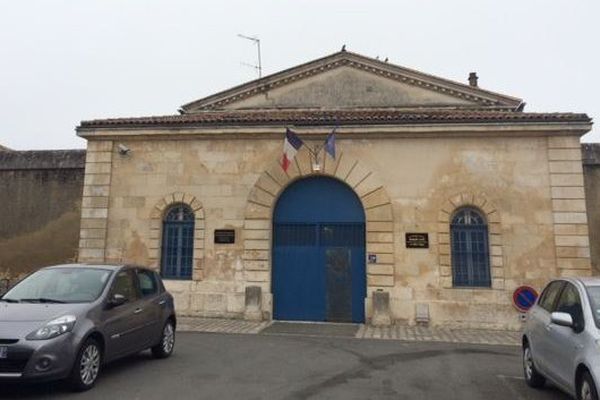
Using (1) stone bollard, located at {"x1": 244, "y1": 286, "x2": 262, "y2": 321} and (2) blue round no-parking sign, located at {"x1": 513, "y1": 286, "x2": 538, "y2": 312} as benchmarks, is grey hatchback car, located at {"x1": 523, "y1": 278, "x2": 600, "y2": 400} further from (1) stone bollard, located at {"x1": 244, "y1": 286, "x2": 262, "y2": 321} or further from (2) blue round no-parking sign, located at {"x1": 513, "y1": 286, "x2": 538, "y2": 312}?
(1) stone bollard, located at {"x1": 244, "y1": 286, "x2": 262, "y2": 321}

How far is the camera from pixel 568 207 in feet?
43.6

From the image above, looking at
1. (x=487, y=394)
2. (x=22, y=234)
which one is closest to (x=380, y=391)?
(x=487, y=394)

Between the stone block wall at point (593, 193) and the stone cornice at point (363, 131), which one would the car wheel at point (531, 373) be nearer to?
Answer: the stone cornice at point (363, 131)

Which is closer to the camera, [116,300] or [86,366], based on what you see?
[86,366]

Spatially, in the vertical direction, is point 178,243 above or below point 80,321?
above

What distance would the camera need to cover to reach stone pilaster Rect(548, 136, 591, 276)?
42.8ft

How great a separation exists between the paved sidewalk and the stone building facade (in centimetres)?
39

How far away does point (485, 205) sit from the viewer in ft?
44.4

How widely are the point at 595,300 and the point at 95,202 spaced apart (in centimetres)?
1290

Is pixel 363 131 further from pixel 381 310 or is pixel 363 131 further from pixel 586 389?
pixel 586 389

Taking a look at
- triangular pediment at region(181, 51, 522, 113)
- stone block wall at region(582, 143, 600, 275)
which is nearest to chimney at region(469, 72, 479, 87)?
triangular pediment at region(181, 51, 522, 113)

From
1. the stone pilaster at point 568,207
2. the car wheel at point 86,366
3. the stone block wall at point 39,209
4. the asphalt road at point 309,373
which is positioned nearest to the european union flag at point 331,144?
the asphalt road at point 309,373

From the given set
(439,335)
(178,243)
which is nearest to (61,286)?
(178,243)

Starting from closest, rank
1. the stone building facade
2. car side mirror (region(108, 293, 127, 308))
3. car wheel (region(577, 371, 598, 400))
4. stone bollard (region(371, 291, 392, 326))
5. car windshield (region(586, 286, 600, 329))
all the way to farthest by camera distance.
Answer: car wheel (region(577, 371, 598, 400)), car windshield (region(586, 286, 600, 329)), car side mirror (region(108, 293, 127, 308)), stone bollard (region(371, 291, 392, 326)), the stone building facade
